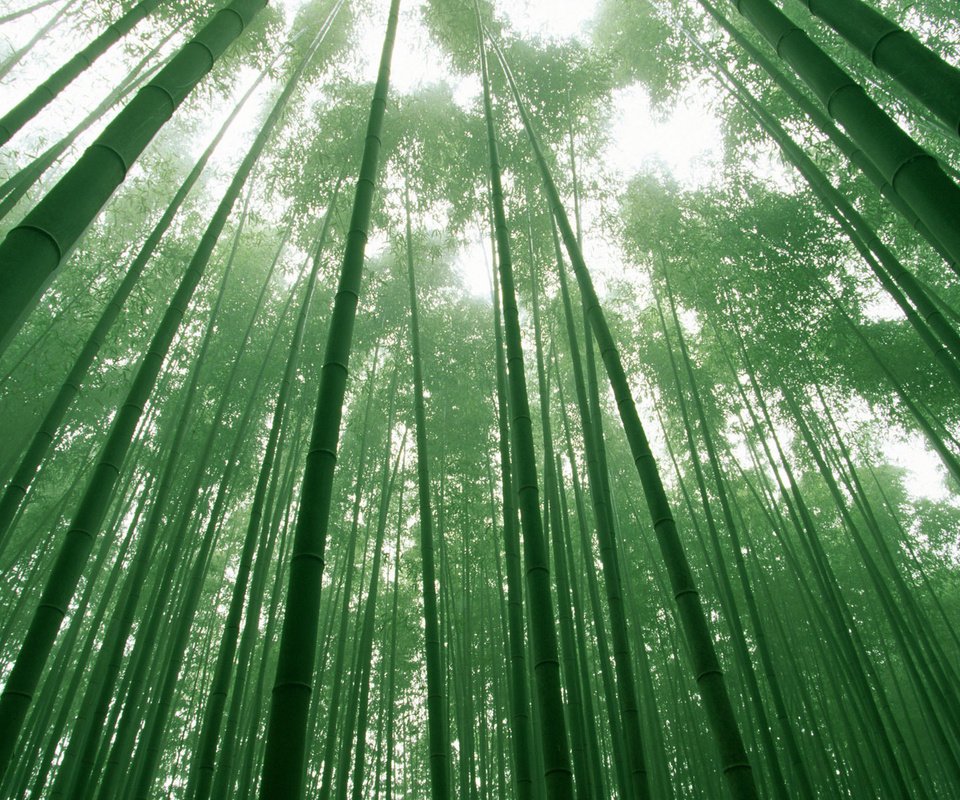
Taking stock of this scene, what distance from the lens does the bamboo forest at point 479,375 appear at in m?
2.76

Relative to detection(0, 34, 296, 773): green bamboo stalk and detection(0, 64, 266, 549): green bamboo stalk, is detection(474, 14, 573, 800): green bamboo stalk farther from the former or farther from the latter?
detection(0, 64, 266, 549): green bamboo stalk

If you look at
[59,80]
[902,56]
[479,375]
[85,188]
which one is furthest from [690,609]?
[479,375]

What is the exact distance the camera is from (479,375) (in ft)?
20.2

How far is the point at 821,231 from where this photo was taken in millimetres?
5008

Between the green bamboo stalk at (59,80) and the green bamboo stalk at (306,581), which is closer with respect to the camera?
the green bamboo stalk at (306,581)

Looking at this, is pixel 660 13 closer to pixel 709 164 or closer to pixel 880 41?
pixel 709 164

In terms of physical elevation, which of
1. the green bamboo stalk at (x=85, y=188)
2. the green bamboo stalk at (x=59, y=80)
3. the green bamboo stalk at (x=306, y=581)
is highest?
the green bamboo stalk at (x=59, y=80)

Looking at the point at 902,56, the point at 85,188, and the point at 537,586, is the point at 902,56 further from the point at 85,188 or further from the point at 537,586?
the point at 85,188

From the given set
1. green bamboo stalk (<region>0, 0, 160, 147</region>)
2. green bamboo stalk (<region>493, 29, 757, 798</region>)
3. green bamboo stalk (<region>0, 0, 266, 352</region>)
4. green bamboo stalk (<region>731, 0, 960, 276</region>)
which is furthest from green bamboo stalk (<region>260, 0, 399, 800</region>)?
green bamboo stalk (<region>0, 0, 160, 147</region>)

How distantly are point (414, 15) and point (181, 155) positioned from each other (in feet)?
12.6

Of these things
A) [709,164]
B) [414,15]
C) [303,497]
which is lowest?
[303,497]

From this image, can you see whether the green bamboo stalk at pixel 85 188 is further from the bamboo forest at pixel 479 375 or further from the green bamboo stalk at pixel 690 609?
the green bamboo stalk at pixel 690 609

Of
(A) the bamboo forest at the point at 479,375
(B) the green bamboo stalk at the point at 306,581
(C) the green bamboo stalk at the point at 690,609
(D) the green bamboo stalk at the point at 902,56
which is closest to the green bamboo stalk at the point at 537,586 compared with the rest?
(A) the bamboo forest at the point at 479,375

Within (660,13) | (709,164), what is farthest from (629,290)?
(660,13)
